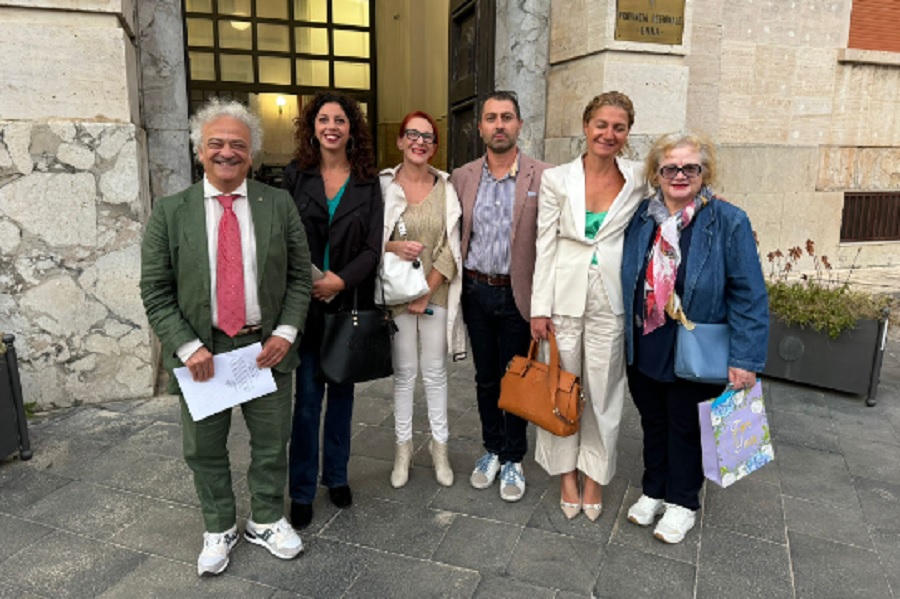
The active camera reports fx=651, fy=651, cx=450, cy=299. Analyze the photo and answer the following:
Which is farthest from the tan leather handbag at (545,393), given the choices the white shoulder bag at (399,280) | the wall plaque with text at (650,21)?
the wall plaque with text at (650,21)

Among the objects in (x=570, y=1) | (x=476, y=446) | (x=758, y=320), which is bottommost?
(x=476, y=446)

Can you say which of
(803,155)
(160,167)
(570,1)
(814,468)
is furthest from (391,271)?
(803,155)

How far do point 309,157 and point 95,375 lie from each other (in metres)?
2.60

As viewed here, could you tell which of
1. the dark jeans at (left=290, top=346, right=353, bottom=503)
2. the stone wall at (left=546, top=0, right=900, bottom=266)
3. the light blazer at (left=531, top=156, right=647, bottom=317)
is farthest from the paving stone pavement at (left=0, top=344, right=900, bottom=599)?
the stone wall at (left=546, top=0, right=900, bottom=266)

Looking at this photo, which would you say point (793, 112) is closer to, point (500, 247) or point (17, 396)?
point (500, 247)

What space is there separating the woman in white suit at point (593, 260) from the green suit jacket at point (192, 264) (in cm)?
112

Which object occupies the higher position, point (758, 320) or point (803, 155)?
point (803, 155)

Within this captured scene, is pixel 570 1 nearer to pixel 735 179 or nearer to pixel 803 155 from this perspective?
pixel 735 179

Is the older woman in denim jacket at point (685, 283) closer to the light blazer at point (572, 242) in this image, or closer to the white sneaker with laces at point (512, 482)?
the light blazer at point (572, 242)

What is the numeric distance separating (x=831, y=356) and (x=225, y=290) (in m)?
4.22

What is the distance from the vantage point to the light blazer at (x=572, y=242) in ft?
9.21

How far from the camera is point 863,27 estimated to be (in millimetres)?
7184

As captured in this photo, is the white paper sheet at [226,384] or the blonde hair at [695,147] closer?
the white paper sheet at [226,384]

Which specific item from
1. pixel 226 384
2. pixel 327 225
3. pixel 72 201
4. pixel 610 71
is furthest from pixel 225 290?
pixel 610 71
